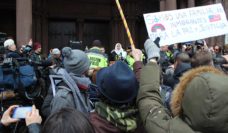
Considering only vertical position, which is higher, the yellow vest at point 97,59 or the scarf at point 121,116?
→ the yellow vest at point 97,59

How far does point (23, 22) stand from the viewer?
1337 cm

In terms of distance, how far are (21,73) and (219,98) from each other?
3.70m

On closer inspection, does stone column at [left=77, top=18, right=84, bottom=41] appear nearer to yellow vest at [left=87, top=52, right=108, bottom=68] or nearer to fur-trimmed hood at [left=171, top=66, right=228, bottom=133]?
yellow vest at [left=87, top=52, right=108, bottom=68]

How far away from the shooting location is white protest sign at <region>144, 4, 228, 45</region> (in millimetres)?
5199

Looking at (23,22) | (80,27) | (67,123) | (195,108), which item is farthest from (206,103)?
(80,27)

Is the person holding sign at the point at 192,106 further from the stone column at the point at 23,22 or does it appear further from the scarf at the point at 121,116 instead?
the stone column at the point at 23,22

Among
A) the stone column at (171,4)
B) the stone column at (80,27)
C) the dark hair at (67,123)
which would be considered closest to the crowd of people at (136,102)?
the dark hair at (67,123)

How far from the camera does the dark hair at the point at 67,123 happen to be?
1.65 m

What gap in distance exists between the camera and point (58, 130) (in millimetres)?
1645

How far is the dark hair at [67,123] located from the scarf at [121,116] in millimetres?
630

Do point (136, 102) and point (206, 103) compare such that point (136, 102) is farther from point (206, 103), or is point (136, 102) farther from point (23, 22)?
point (23, 22)

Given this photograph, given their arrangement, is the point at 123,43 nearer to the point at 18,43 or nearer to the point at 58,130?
the point at 18,43

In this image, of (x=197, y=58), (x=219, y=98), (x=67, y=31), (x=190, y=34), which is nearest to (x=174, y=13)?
(x=190, y=34)

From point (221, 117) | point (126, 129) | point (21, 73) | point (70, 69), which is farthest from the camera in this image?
point (21, 73)
